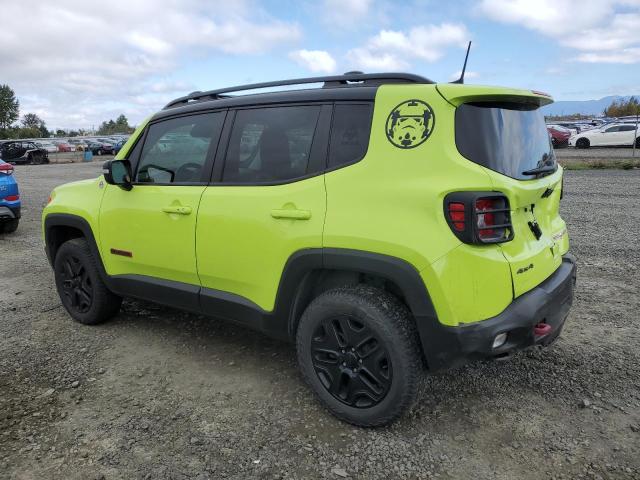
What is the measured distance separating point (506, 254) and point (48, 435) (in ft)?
8.48

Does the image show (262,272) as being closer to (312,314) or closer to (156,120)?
(312,314)

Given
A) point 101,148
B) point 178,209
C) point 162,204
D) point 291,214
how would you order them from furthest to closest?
point 101,148 → point 162,204 → point 178,209 → point 291,214

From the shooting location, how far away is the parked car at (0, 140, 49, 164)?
29.6 m

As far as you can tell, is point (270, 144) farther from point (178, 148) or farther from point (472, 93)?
point (472, 93)

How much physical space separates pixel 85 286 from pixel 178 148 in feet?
5.08

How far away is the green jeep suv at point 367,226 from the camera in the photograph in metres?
2.39

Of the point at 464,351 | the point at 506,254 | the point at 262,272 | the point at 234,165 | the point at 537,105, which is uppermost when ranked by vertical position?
the point at 537,105

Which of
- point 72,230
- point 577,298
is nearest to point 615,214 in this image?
point 577,298

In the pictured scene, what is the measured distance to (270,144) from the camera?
10.2 ft

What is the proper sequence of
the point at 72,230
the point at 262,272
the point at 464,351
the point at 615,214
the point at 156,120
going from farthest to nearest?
1. the point at 615,214
2. the point at 72,230
3. the point at 156,120
4. the point at 262,272
5. the point at 464,351

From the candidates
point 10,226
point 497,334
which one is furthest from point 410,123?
point 10,226

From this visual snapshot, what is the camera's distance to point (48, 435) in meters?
2.80

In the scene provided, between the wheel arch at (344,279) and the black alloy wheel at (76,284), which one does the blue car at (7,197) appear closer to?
the black alloy wheel at (76,284)

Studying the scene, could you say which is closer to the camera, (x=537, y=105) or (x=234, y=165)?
(x=537, y=105)
